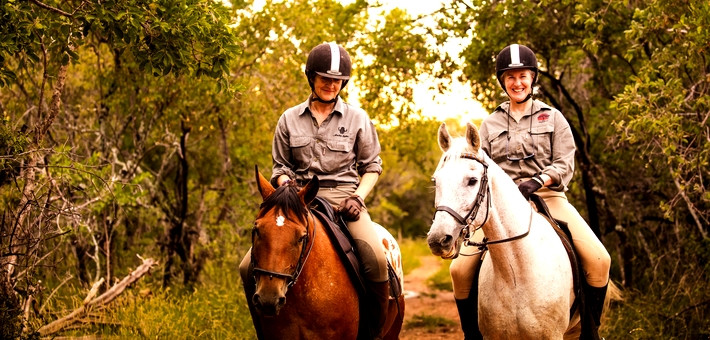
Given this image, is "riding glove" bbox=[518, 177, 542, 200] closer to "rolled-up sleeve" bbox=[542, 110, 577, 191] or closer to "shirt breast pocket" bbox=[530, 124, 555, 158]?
"rolled-up sleeve" bbox=[542, 110, 577, 191]

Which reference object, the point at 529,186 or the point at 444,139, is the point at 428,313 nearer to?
the point at 529,186

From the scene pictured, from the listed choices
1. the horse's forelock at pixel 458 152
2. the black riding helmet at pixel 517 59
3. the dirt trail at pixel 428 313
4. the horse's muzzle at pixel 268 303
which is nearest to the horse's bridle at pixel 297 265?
the horse's muzzle at pixel 268 303

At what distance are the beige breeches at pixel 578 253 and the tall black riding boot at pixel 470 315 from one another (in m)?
0.05

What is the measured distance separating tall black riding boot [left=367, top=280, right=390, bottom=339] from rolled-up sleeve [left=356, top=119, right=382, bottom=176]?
3.11ft

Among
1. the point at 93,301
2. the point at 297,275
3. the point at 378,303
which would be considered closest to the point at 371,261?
the point at 378,303

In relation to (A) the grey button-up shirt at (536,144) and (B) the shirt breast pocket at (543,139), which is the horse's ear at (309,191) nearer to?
(A) the grey button-up shirt at (536,144)

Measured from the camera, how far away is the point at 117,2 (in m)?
5.60

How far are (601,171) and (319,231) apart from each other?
7.79 meters

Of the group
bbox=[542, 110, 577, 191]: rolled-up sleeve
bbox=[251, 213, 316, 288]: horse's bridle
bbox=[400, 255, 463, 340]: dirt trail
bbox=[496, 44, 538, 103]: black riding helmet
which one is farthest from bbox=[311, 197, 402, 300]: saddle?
bbox=[400, 255, 463, 340]: dirt trail

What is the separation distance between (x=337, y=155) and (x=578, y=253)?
2021 mm

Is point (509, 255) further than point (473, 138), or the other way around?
point (509, 255)

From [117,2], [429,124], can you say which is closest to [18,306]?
[117,2]

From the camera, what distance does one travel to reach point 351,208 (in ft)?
17.4

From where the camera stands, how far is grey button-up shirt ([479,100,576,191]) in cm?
575
